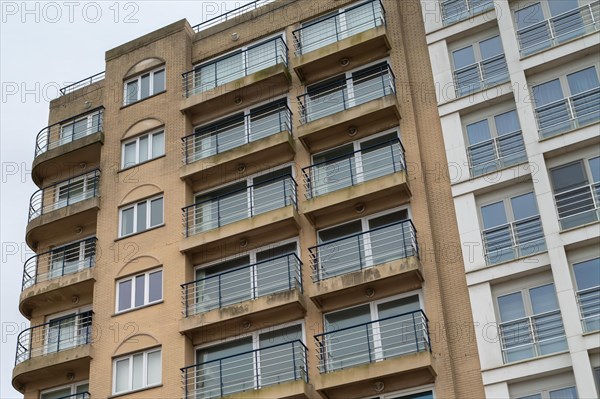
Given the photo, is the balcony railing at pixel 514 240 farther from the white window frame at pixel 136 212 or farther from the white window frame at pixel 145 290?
the white window frame at pixel 136 212

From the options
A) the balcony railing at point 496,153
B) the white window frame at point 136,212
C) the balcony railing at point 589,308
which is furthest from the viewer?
the white window frame at point 136,212

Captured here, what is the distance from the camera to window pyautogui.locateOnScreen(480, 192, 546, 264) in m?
27.7

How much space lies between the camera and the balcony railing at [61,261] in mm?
35188

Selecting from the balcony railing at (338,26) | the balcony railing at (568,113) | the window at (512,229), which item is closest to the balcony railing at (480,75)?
the balcony railing at (568,113)

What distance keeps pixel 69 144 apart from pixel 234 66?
7.47 meters

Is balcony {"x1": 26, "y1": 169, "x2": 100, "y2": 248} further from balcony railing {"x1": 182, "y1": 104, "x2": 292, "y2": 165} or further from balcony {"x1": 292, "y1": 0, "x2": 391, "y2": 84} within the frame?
balcony {"x1": 292, "y1": 0, "x2": 391, "y2": 84}

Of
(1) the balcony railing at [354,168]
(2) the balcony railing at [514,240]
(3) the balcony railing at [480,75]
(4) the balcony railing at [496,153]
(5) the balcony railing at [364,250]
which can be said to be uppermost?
(3) the balcony railing at [480,75]

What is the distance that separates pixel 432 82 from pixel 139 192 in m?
11.6

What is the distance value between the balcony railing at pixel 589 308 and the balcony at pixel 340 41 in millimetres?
11648

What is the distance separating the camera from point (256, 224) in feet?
103

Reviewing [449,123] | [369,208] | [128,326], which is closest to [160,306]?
[128,326]

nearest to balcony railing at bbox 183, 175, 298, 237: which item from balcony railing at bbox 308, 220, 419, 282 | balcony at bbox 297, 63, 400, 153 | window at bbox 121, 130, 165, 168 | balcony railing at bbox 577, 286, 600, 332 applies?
balcony at bbox 297, 63, 400, 153

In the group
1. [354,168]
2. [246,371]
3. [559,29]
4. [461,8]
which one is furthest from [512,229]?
[246,371]

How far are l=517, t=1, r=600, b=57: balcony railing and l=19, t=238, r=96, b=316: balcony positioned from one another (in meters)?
17.2
